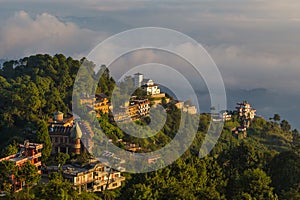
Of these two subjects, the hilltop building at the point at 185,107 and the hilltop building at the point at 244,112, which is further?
the hilltop building at the point at 244,112

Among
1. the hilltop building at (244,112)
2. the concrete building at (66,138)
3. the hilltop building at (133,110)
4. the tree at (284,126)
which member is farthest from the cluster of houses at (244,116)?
the concrete building at (66,138)

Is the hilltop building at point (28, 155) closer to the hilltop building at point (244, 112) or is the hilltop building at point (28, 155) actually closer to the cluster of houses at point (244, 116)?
the cluster of houses at point (244, 116)

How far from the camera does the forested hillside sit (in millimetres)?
14828

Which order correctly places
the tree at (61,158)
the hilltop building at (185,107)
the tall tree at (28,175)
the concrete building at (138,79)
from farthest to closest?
the hilltop building at (185,107) < the concrete building at (138,79) < the tree at (61,158) < the tall tree at (28,175)

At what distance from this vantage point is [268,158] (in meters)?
18.2

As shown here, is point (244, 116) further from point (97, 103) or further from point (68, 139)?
point (68, 139)

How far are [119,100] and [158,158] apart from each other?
22.9 feet

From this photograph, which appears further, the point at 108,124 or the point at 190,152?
the point at 190,152

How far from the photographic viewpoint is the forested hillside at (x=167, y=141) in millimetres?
14828

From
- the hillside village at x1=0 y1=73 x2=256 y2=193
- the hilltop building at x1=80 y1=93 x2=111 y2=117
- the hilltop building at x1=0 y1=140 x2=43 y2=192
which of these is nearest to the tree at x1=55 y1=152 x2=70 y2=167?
the hillside village at x1=0 y1=73 x2=256 y2=193

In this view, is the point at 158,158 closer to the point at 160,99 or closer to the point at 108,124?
the point at 108,124

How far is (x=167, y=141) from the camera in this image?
2733 centimetres

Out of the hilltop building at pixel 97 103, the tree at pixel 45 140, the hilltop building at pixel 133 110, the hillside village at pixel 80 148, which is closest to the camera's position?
the hillside village at pixel 80 148

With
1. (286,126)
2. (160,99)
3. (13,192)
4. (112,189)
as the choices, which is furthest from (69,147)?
(286,126)
